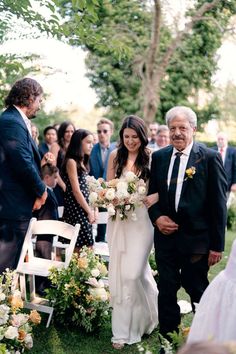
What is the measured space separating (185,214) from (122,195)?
26.1 inches

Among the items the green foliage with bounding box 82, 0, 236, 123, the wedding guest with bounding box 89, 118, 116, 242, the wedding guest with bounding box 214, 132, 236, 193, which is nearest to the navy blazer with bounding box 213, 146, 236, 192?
the wedding guest with bounding box 214, 132, 236, 193

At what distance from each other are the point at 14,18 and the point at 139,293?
328 cm

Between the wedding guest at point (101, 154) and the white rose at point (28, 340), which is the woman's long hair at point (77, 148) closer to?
the wedding guest at point (101, 154)

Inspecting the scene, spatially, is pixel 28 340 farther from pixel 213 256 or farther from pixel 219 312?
pixel 219 312

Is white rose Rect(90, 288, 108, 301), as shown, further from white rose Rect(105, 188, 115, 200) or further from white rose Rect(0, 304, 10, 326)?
white rose Rect(0, 304, 10, 326)

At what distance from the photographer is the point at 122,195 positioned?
470cm

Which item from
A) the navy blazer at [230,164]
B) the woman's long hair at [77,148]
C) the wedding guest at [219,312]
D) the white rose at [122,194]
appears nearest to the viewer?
the wedding guest at [219,312]

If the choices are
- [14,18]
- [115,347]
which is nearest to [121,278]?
[115,347]

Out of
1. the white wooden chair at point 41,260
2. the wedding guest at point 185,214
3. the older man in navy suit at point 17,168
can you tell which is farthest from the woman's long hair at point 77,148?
the wedding guest at point 185,214

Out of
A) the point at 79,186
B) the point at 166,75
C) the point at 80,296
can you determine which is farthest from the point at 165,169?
the point at 166,75

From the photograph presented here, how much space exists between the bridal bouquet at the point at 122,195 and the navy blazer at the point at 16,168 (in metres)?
0.56

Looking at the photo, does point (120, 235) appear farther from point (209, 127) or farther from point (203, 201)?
point (209, 127)

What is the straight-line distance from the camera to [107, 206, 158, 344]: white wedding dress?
16.3 feet

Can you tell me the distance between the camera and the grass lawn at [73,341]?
4828mm
